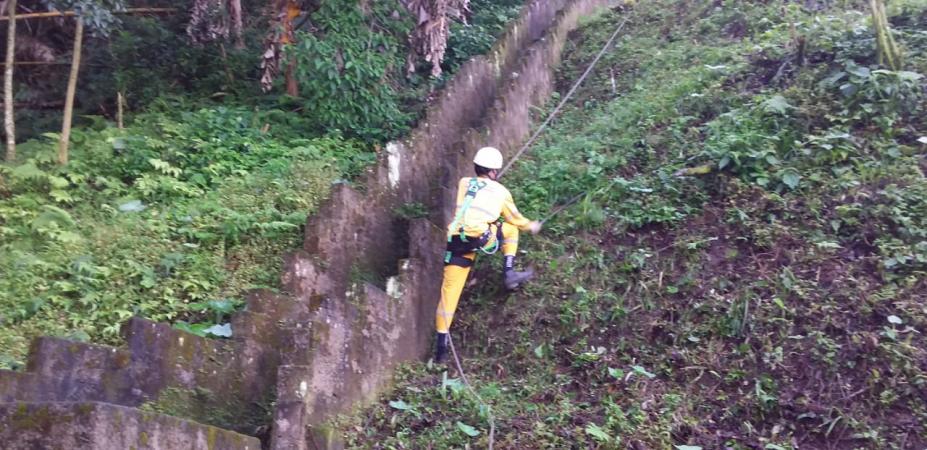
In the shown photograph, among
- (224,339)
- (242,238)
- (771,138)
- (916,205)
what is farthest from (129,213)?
(916,205)

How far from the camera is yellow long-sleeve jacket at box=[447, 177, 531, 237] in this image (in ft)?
22.6

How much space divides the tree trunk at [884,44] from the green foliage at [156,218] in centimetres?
536

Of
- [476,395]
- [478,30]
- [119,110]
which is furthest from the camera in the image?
[478,30]

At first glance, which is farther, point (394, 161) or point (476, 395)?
point (394, 161)

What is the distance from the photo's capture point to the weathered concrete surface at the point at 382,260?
18.5 ft

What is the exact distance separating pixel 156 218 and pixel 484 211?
3188 millimetres

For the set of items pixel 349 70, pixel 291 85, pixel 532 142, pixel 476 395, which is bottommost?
pixel 476 395

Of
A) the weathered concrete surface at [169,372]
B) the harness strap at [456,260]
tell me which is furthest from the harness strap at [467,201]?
the weathered concrete surface at [169,372]

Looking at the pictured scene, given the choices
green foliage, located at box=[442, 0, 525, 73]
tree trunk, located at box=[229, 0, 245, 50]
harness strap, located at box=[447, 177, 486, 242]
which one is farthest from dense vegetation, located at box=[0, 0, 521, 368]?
harness strap, located at box=[447, 177, 486, 242]

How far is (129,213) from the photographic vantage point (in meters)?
7.95

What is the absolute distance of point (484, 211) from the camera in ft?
22.7

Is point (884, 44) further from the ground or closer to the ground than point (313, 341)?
further from the ground

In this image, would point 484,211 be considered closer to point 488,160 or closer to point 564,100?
point 488,160

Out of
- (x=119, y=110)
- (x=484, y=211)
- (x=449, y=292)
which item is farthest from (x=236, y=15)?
(x=449, y=292)
